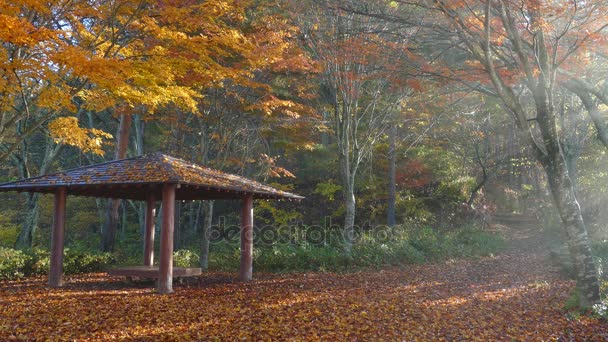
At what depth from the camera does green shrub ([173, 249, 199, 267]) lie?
49.4ft

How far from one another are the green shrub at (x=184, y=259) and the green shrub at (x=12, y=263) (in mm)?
4293

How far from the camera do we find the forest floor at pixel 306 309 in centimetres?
696

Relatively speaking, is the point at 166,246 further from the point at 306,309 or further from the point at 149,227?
the point at 306,309

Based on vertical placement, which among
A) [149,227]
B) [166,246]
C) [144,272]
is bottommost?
[144,272]

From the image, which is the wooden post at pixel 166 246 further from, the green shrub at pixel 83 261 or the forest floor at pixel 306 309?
the green shrub at pixel 83 261

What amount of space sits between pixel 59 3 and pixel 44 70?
76.8 inches

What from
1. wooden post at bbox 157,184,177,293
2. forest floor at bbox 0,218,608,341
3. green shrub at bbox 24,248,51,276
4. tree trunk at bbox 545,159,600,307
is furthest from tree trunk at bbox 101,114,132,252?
tree trunk at bbox 545,159,600,307

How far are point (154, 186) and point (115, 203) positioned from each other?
6.47 metres

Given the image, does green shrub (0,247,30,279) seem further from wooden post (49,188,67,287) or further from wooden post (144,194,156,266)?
wooden post (144,194,156,266)

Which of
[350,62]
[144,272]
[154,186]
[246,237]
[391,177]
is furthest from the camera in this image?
[391,177]

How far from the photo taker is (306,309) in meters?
8.52

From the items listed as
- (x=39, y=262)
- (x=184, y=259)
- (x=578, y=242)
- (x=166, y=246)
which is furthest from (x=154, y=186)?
(x=578, y=242)

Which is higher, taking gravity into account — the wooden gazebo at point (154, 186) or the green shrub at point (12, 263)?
the wooden gazebo at point (154, 186)

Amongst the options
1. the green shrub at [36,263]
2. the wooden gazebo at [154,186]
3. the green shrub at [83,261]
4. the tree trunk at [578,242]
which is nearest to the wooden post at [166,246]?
the wooden gazebo at [154,186]
